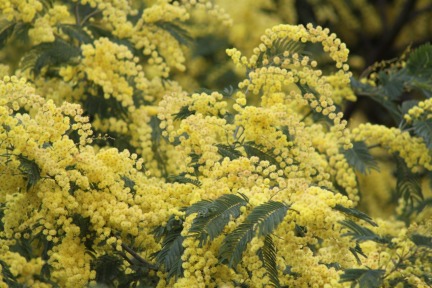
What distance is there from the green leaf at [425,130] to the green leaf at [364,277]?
2009mm

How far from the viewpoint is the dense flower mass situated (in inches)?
170

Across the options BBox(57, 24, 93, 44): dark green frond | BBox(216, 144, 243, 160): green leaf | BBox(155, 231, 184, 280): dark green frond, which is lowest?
BBox(155, 231, 184, 280): dark green frond

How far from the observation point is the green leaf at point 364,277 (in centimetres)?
404

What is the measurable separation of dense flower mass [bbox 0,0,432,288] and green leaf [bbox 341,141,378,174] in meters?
0.01

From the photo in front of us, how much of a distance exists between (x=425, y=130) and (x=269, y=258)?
83.7 inches

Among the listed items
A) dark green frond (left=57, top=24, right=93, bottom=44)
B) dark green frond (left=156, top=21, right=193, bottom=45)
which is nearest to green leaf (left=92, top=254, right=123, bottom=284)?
dark green frond (left=57, top=24, right=93, bottom=44)

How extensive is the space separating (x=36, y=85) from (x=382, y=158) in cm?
360

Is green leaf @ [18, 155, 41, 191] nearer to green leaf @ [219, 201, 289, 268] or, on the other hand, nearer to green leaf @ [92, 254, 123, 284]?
green leaf @ [92, 254, 123, 284]

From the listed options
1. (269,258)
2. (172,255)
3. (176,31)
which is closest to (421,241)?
(269,258)

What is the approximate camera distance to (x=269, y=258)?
4.34 m

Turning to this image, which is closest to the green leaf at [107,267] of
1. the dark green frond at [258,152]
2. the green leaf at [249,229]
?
the green leaf at [249,229]

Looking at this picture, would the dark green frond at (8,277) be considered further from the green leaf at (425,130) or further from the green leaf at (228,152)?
the green leaf at (425,130)

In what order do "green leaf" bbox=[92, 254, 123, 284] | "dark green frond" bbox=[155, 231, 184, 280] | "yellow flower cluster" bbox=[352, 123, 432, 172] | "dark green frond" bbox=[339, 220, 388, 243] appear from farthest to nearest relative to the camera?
"yellow flower cluster" bbox=[352, 123, 432, 172]
"green leaf" bbox=[92, 254, 123, 284]
"dark green frond" bbox=[155, 231, 184, 280]
"dark green frond" bbox=[339, 220, 388, 243]

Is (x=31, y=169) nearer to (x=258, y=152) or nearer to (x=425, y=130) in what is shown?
(x=258, y=152)
